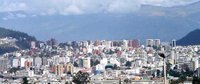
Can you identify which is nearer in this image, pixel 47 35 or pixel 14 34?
pixel 14 34

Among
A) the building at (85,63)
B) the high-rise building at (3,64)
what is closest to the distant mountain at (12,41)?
the high-rise building at (3,64)

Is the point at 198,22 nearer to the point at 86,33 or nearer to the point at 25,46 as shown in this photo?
the point at 86,33

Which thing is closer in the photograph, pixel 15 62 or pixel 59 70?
pixel 59 70

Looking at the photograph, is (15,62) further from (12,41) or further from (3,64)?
(12,41)

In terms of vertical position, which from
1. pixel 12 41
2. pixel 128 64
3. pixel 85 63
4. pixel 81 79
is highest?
pixel 12 41

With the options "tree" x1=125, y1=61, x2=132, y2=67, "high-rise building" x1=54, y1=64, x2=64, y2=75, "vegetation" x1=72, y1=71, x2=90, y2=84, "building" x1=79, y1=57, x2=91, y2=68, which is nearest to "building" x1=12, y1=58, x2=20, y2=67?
"building" x1=79, y1=57, x2=91, y2=68

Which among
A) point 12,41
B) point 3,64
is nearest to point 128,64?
point 3,64

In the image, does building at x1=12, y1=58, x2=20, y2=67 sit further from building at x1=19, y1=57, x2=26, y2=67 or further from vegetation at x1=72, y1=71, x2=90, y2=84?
vegetation at x1=72, y1=71, x2=90, y2=84

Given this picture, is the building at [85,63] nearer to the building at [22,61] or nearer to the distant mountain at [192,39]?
the building at [22,61]

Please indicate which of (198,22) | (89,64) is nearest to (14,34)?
(89,64)
